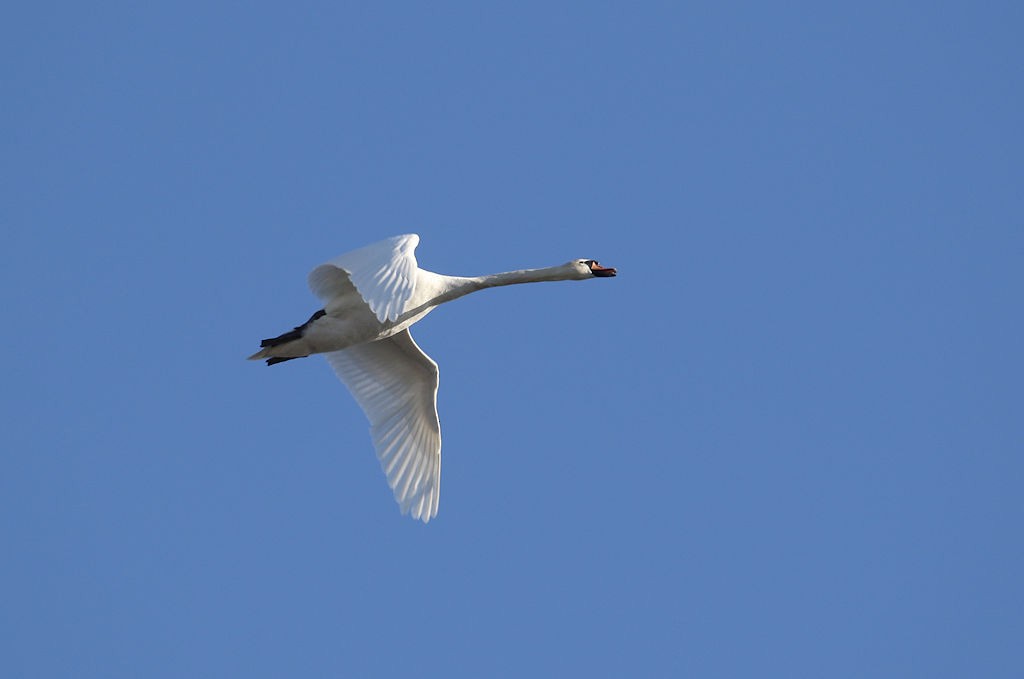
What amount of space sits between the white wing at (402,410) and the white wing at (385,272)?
3.15 m

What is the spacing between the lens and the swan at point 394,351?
56.3 feet

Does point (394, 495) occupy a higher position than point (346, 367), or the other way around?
point (346, 367)

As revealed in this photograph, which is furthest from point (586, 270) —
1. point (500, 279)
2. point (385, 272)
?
point (385, 272)

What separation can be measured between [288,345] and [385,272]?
3.29 m

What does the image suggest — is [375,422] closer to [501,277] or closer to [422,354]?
[422,354]

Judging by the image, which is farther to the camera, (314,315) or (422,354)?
(422,354)

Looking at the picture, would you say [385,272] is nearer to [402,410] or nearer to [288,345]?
[288,345]

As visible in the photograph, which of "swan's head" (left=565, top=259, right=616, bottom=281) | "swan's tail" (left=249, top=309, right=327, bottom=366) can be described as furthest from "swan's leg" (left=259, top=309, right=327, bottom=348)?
"swan's head" (left=565, top=259, right=616, bottom=281)

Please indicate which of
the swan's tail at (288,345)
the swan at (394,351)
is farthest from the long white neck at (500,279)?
the swan's tail at (288,345)

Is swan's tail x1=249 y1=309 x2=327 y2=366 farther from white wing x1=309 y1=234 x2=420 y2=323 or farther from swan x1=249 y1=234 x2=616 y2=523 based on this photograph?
white wing x1=309 y1=234 x2=420 y2=323

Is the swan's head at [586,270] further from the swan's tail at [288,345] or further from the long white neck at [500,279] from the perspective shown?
the swan's tail at [288,345]

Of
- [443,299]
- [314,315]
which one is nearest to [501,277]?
[443,299]

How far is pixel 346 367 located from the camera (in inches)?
765

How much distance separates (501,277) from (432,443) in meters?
2.62
